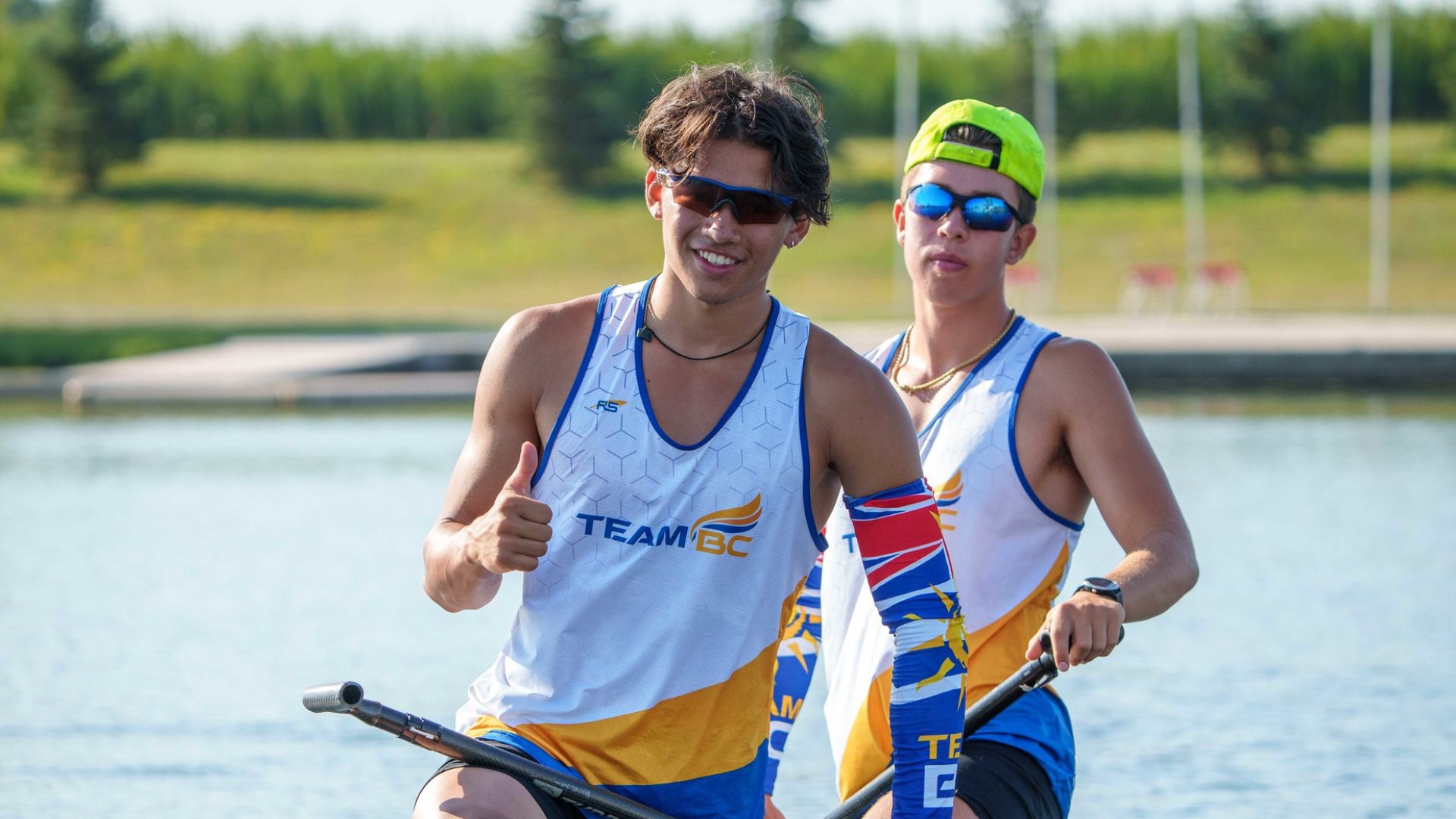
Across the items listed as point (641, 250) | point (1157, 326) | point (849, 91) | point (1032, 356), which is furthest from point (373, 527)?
point (849, 91)

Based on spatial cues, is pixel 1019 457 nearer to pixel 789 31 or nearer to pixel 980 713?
pixel 980 713

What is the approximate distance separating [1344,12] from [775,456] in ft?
165

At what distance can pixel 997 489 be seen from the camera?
11.2 feet

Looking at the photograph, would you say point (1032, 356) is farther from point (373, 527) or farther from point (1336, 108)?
point (1336, 108)

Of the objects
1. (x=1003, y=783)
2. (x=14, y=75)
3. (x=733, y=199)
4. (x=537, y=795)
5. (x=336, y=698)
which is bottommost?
(x=1003, y=783)

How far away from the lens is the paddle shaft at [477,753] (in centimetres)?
263

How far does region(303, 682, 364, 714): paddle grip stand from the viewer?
257 centimetres

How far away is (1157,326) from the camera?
2755cm

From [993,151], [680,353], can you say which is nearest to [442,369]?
[993,151]

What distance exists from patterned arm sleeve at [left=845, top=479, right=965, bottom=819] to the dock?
15.1 meters

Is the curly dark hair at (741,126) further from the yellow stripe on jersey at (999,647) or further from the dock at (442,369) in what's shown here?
the dock at (442,369)

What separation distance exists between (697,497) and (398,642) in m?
5.96

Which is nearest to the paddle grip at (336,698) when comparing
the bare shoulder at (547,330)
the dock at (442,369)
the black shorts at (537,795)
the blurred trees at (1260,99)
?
the black shorts at (537,795)

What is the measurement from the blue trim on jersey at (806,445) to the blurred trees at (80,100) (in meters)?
44.6
